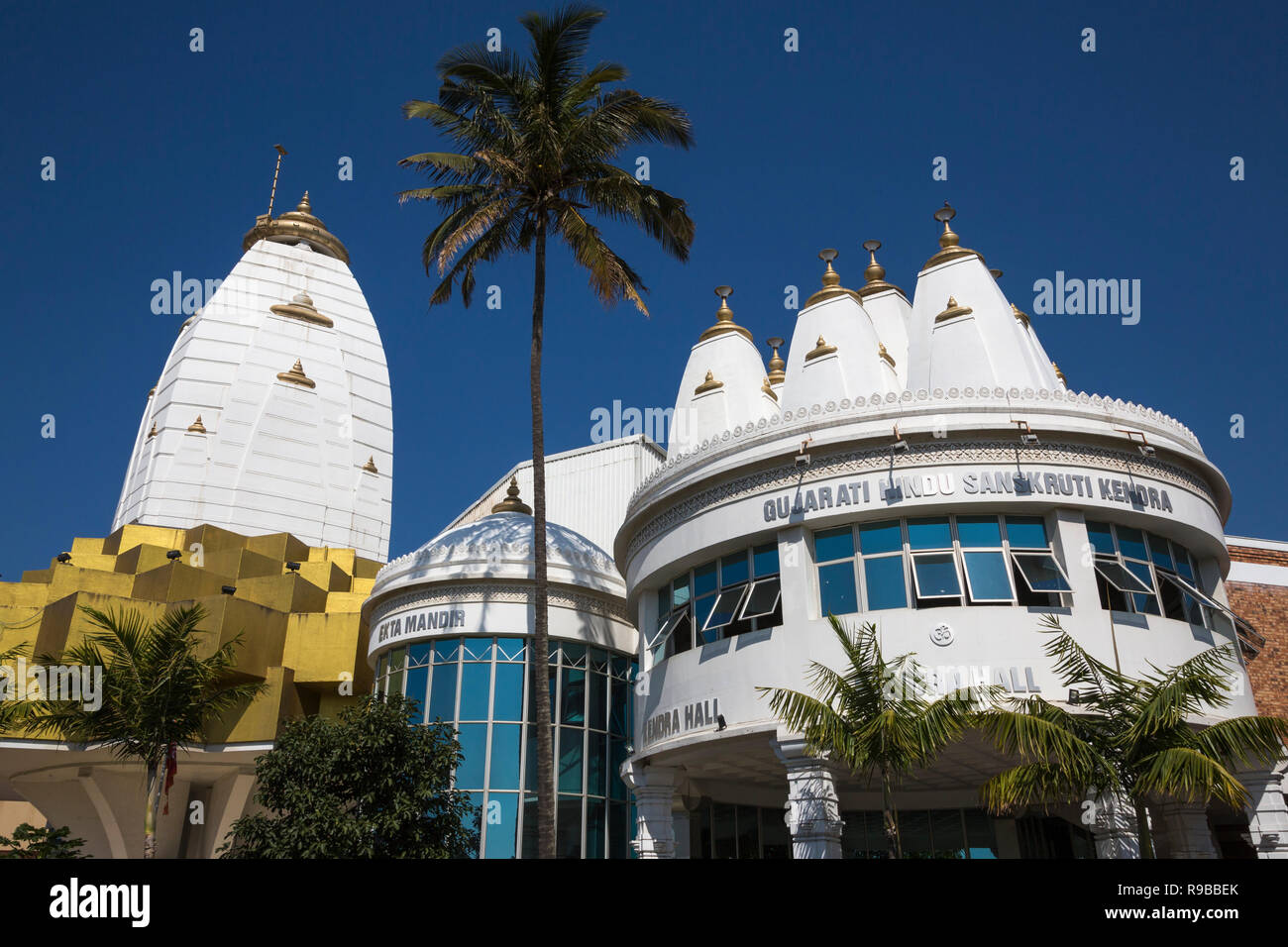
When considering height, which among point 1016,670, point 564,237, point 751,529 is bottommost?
point 1016,670

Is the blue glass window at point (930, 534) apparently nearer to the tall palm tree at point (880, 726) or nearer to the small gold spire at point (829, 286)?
the tall palm tree at point (880, 726)

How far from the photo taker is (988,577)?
19203 mm

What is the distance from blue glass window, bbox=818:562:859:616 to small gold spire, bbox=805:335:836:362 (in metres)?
9.19

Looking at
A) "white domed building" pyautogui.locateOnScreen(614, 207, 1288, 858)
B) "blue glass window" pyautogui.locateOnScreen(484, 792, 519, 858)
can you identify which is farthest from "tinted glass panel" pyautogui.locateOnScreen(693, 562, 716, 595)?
"blue glass window" pyautogui.locateOnScreen(484, 792, 519, 858)

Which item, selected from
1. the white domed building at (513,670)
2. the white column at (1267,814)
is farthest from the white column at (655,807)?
the white column at (1267,814)

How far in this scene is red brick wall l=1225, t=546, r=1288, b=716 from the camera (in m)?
33.1

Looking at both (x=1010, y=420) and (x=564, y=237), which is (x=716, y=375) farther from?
(x=1010, y=420)

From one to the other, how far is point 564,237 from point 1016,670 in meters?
13.4

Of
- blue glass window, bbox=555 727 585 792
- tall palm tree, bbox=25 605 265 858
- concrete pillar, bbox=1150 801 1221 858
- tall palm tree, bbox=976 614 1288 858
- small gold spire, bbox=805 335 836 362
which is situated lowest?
concrete pillar, bbox=1150 801 1221 858

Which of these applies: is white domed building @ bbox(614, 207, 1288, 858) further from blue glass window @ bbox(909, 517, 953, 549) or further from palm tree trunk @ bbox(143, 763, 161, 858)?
palm tree trunk @ bbox(143, 763, 161, 858)
